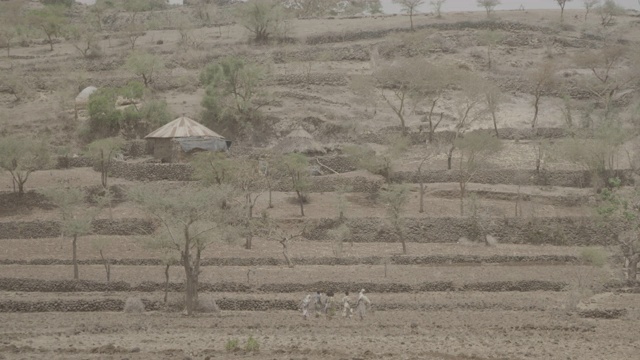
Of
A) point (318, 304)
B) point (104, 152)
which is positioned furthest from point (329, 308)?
point (104, 152)

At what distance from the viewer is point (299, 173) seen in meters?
40.0

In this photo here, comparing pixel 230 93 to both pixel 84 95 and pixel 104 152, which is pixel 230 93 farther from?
pixel 104 152

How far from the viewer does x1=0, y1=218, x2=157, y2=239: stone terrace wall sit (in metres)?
36.6

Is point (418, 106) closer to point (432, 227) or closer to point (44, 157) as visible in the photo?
point (432, 227)

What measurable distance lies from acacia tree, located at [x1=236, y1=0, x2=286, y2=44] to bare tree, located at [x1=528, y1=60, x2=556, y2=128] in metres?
25.8

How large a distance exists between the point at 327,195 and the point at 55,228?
547 inches

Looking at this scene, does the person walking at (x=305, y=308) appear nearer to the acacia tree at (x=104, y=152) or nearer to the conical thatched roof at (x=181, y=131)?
the acacia tree at (x=104, y=152)

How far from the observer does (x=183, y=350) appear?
1853cm

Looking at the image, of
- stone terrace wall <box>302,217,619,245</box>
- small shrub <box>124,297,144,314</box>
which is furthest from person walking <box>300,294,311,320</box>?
stone terrace wall <box>302,217,619,245</box>

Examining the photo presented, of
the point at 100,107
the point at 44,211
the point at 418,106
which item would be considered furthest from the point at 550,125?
the point at 44,211

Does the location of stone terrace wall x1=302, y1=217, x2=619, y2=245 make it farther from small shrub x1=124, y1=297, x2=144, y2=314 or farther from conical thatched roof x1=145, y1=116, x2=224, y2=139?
conical thatched roof x1=145, y1=116, x2=224, y2=139

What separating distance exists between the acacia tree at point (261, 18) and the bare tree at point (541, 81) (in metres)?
25.8

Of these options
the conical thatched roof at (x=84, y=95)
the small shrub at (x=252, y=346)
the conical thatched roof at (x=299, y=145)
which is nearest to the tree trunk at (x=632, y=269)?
the small shrub at (x=252, y=346)

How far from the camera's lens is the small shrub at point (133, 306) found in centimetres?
2533
